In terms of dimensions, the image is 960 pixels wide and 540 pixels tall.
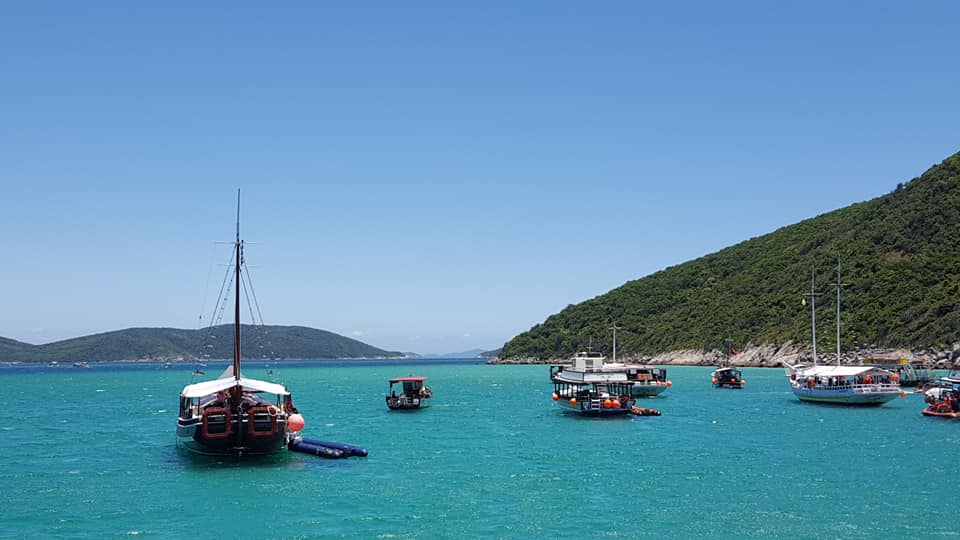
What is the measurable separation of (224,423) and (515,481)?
1549cm

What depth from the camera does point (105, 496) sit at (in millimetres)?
38062

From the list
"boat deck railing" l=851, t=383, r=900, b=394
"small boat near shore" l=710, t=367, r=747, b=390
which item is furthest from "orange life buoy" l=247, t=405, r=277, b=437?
"small boat near shore" l=710, t=367, r=747, b=390

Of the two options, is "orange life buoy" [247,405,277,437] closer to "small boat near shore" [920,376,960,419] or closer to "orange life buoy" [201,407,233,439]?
"orange life buoy" [201,407,233,439]

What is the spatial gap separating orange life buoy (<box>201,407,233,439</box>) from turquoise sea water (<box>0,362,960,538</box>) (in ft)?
6.04

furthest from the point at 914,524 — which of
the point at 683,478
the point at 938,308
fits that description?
the point at 938,308

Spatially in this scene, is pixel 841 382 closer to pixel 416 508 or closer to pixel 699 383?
pixel 699 383

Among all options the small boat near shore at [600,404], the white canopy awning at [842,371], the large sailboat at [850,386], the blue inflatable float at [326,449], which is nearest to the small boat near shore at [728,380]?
the white canopy awning at [842,371]

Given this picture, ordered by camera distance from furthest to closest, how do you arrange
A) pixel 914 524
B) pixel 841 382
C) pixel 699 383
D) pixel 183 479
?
pixel 699 383 → pixel 841 382 → pixel 183 479 → pixel 914 524

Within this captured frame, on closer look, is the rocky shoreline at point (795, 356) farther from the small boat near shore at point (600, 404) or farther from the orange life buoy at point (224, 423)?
the orange life buoy at point (224, 423)

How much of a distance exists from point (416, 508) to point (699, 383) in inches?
4036

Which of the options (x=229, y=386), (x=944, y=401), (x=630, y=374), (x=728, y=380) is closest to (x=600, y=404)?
(x=944, y=401)

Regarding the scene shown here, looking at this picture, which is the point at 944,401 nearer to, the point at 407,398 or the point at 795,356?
the point at 407,398

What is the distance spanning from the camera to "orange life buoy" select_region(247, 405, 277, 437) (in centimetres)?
4395

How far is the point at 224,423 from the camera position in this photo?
44.0 m
